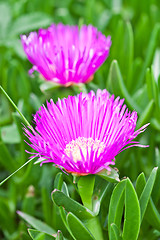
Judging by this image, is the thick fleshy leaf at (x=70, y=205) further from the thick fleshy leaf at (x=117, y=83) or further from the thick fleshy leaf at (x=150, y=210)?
the thick fleshy leaf at (x=117, y=83)

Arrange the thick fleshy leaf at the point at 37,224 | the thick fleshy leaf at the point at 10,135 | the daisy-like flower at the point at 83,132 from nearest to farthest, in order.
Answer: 1. the daisy-like flower at the point at 83,132
2. the thick fleshy leaf at the point at 37,224
3. the thick fleshy leaf at the point at 10,135

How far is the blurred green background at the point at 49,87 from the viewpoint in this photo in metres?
0.71

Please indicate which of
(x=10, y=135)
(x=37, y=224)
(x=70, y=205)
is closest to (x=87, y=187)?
(x=70, y=205)

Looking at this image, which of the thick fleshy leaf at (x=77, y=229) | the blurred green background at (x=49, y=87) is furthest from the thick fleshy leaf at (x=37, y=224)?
the thick fleshy leaf at (x=77, y=229)

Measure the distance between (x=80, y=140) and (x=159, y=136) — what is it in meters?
0.33

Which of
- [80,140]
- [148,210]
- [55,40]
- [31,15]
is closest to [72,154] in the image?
[80,140]

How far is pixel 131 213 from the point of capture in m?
0.50

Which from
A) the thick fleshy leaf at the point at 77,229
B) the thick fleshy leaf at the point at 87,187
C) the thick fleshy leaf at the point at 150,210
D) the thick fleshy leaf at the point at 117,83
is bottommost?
the thick fleshy leaf at the point at 150,210

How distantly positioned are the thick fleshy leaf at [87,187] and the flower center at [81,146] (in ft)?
0.09

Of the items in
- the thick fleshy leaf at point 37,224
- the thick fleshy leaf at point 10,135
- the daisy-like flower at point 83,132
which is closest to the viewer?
the daisy-like flower at point 83,132

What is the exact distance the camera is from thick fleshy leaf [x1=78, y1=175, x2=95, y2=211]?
51 centimetres

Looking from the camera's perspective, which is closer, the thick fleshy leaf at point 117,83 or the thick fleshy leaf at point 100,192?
the thick fleshy leaf at point 100,192

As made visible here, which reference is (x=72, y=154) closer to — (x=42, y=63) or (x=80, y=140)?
(x=80, y=140)

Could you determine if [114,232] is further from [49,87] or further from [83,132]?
[49,87]
